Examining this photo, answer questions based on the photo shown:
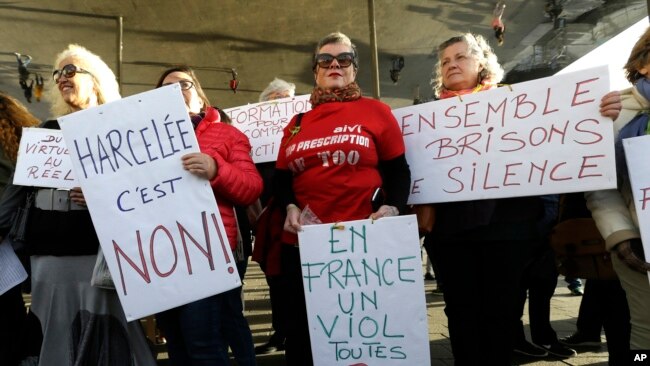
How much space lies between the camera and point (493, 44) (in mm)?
9648

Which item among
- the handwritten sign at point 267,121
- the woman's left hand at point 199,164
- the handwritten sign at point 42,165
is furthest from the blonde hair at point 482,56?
the handwritten sign at point 42,165

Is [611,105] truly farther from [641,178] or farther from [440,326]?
[440,326]

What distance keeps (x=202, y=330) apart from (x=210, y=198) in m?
0.55

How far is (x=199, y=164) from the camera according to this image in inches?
77.3

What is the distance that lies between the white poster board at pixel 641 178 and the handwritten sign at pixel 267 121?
2494 mm

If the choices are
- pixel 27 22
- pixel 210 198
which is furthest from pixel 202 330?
pixel 27 22

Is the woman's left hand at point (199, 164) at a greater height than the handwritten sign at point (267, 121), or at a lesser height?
lesser

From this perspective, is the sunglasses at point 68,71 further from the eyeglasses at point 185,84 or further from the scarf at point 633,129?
the scarf at point 633,129

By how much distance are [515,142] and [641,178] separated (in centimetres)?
50

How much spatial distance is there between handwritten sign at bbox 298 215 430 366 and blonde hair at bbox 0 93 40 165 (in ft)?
5.48

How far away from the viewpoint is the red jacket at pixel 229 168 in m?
2.07

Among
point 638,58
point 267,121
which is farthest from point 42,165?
point 638,58

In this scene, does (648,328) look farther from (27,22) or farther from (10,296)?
(27,22)

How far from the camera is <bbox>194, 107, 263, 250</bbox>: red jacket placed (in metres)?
2.07
